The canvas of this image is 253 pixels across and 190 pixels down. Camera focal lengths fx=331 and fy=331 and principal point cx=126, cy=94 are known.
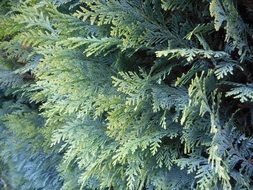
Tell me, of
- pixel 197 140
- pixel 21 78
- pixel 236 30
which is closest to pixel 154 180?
pixel 197 140

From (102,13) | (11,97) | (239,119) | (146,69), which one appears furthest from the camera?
(11,97)

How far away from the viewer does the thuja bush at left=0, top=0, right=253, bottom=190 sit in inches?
65.5

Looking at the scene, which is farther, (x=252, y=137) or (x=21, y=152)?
(x=21, y=152)

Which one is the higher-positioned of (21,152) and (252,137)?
(252,137)

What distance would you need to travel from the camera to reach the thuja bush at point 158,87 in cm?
166

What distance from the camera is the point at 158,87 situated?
5.94ft

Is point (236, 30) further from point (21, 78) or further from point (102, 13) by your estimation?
point (21, 78)

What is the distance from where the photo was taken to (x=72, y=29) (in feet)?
6.67

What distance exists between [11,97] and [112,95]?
76.0 inches

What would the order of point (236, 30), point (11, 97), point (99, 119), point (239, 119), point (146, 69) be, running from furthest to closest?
point (11, 97) < point (99, 119) < point (146, 69) < point (239, 119) < point (236, 30)

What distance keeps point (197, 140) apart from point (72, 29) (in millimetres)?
995

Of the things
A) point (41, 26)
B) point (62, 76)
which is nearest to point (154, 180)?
point (62, 76)

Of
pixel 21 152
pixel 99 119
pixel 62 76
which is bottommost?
pixel 21 152

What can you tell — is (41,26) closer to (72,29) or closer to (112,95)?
(72,29)
